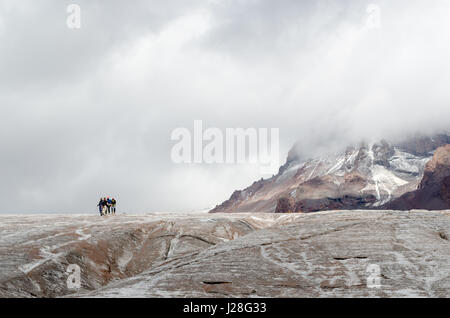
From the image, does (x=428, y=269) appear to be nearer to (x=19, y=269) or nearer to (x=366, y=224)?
(x=366, y=224)

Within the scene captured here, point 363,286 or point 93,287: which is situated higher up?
point 363,286

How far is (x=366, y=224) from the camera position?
31.6 metres

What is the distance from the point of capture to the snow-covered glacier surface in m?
18.3

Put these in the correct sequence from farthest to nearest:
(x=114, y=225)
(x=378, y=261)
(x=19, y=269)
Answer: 1. (x=114, y=225)
2. (x=19, y=269)
3. (x=378, y=261)

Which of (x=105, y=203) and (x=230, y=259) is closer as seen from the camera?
(x=230, y=259)

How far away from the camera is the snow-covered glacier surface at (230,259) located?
18312 millimetres

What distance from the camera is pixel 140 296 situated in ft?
53.8

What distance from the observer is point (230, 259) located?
23641mm

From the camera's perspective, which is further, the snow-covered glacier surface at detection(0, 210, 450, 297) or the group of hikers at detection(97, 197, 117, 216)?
the group of hikers at detection(97, 197, 117, 216)

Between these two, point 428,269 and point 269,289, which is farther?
point 428,269

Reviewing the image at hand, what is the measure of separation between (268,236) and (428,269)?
11732mm

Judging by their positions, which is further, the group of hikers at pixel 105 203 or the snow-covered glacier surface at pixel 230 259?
the group of hikers at pixel 105 203
